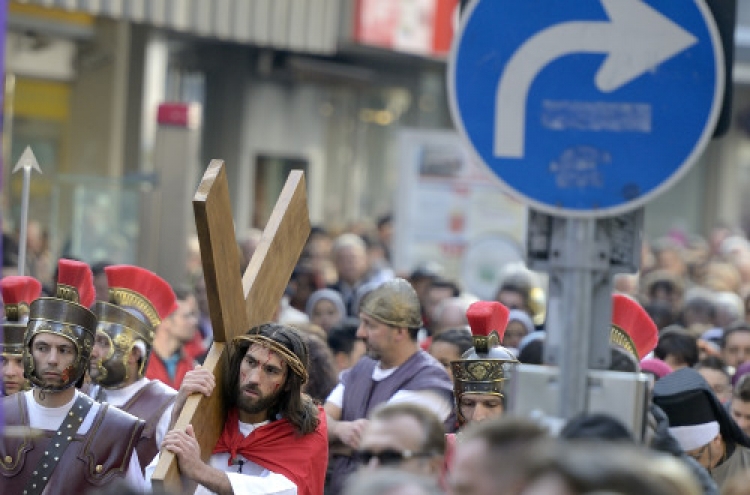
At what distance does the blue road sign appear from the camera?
13.7 ft

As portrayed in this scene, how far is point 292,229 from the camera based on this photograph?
707 centimetres

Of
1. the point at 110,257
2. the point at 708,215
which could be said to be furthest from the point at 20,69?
the point at 708,215

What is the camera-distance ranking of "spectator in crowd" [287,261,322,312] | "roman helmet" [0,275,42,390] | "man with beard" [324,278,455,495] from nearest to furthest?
"roman helmet" [0,275,42,390]
"man with beard" [324,278,455,495]
"spectator in crowd" [287,261,322,312]

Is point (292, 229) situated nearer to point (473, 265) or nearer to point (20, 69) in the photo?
point (473, 265)

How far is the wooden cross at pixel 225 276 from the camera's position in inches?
237

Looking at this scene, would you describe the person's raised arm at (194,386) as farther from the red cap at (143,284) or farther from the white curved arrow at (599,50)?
the white curved arrow at (599,50)

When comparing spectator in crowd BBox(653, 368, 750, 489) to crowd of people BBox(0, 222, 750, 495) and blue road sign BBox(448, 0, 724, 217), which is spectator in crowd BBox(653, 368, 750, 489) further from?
blue road sign BBox(448, 0, 724, 217)

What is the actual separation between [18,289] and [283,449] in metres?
1.61

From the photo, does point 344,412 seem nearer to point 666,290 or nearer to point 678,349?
point 678,349

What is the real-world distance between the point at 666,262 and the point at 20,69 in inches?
291

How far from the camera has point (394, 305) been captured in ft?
27.6

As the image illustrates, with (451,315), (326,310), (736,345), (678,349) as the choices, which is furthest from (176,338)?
(736,345)

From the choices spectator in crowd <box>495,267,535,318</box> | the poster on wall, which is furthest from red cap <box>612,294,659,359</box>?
the poster on wall

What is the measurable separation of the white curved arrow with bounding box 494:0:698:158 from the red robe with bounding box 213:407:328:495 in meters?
2.63
